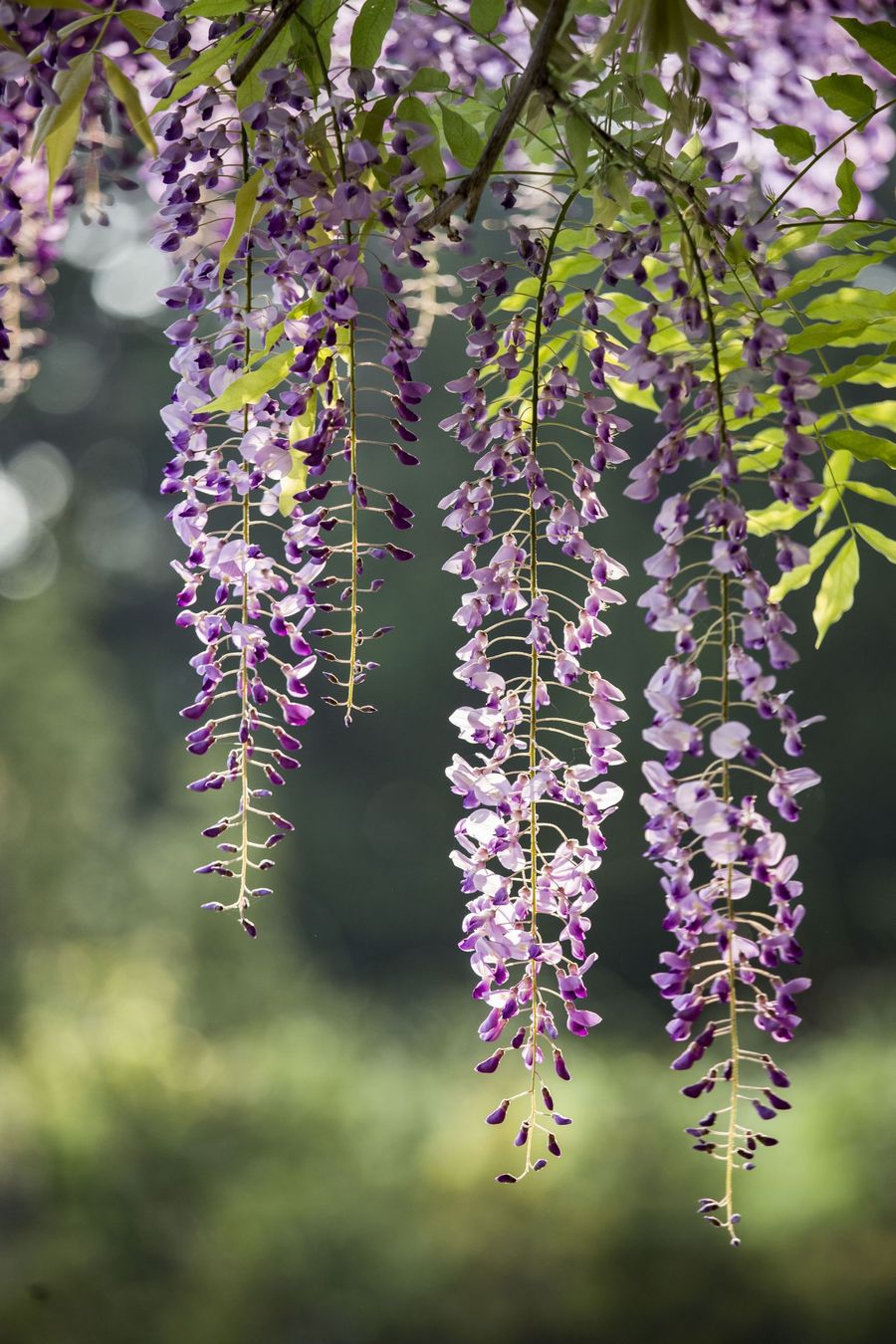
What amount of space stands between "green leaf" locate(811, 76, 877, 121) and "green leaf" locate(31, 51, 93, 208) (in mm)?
284

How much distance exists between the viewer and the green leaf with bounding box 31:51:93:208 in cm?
47

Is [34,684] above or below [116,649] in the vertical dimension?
below

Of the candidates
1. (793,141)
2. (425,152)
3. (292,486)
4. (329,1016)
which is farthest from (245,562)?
(329,1016)

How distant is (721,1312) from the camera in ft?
6.29

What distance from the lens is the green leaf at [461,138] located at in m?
0.48

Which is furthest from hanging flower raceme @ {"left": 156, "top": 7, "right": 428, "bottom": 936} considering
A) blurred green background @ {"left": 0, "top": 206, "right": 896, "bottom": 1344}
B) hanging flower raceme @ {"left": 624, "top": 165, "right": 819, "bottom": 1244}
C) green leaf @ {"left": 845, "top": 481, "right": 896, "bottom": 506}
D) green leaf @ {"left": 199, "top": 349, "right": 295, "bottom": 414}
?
blurred green background @ {"left": 0, "top": 206, "right": 896, "bottom": 1344}

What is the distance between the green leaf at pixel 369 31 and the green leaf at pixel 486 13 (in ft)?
0.15

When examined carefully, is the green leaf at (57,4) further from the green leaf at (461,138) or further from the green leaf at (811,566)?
the green leaf at (811,566)

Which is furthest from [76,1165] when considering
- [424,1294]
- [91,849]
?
[91,849]

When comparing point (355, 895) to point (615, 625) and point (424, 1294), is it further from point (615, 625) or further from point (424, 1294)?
point (424, 1294)

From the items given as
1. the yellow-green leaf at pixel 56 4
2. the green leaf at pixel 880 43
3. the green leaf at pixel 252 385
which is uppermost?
the green leaf at pixel 880 43

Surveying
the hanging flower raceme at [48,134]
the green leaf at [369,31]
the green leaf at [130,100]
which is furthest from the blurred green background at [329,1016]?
the green leaf at [369,31]

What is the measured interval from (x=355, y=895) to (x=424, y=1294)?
5.14 feet

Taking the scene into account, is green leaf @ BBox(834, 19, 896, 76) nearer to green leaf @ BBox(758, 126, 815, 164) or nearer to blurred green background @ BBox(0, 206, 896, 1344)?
green leaf @ BBox(758, 126, 815, 164)
